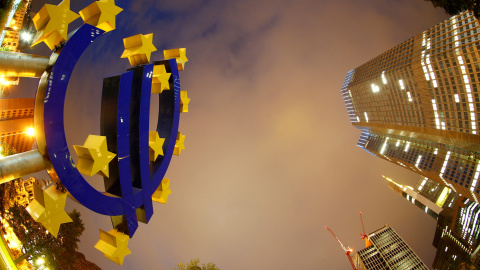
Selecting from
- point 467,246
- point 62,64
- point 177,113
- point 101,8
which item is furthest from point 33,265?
point 467,246

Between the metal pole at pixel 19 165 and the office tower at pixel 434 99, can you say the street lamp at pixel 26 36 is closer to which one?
the metal pole at pixel 19 165

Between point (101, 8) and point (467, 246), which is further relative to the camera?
point (467, 246)

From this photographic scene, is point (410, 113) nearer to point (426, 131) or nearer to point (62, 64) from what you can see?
point (426, 131)

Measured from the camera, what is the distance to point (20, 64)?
611 cm

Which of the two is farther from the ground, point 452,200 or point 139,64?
point 452,200

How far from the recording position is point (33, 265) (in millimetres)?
18031

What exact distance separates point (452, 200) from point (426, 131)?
245 ft

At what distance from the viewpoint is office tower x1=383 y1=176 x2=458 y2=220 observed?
13448cm

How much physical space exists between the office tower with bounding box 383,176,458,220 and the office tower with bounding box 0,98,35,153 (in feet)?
614

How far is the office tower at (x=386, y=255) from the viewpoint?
118438 mm

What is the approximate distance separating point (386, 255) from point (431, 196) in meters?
55.5

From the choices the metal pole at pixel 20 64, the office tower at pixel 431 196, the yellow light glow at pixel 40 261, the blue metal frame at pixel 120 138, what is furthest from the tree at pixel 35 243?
the office tower at pixel 431 196

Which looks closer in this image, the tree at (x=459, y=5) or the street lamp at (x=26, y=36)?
the tree at (x=459, y=5)

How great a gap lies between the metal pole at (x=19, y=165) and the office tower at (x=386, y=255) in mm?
156604
